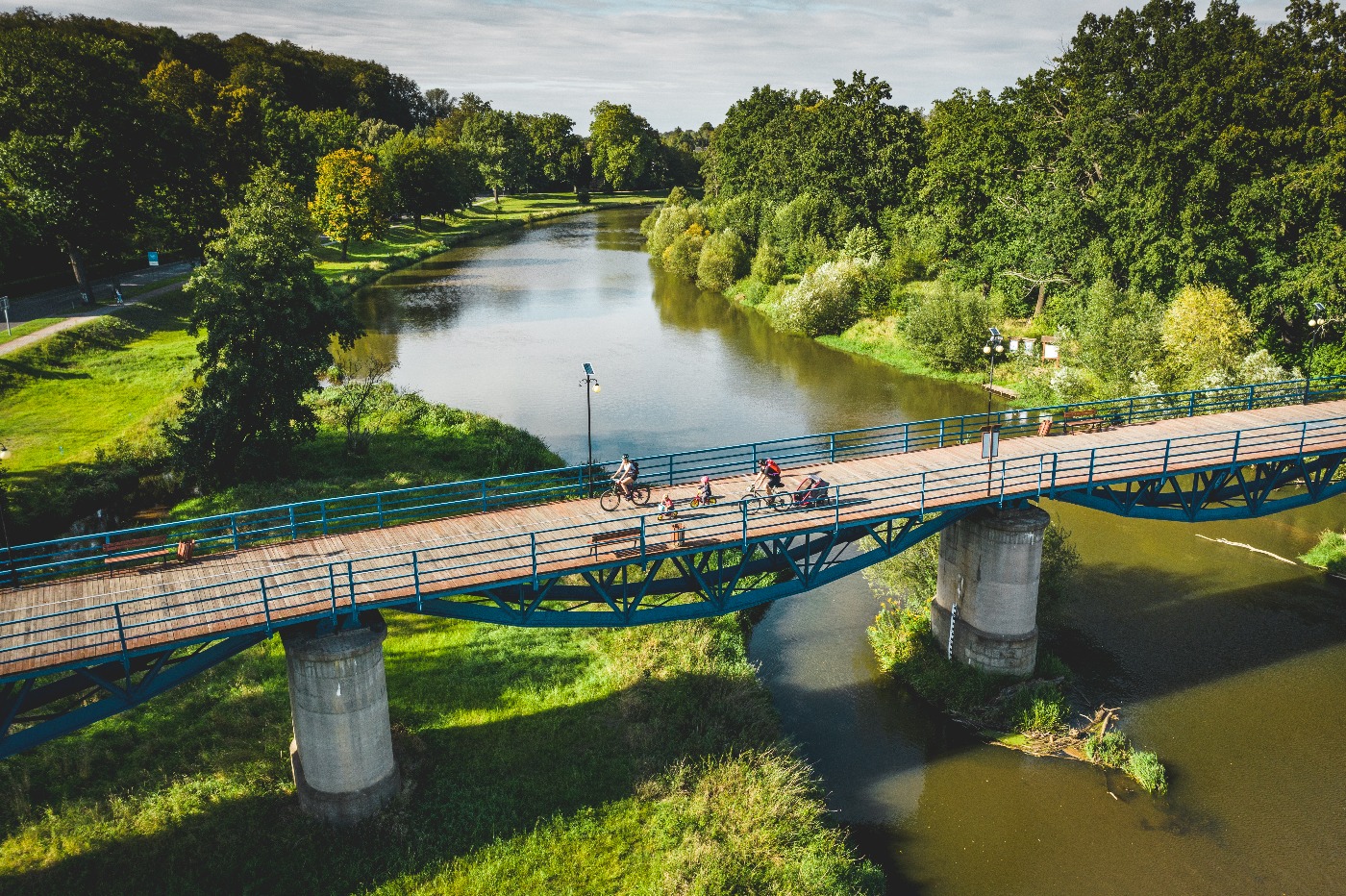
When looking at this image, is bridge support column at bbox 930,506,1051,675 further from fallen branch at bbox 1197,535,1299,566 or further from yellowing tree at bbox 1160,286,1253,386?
yellowing tree at bbox 1160,286,1253,386

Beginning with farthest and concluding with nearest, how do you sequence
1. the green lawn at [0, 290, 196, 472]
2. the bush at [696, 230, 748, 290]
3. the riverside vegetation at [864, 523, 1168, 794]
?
the bush at [696, 230, 748, 290]
the green lawn at [0, 290, 196, 472]
the riverside vegetation at [864, 523, 1168, 794]

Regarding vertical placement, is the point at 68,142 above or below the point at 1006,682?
above

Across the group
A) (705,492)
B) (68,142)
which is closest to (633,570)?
(705,492)

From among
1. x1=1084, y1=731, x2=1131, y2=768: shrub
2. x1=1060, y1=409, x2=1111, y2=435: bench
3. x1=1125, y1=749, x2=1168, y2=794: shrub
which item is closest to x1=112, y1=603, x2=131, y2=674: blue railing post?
x1=1084, y1=731, x2=1131, y2=768: shrub

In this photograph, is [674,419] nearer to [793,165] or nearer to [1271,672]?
[1271,672]

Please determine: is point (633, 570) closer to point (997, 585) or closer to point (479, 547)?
point (479, 547)

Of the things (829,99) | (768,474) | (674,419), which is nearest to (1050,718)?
(768,474)

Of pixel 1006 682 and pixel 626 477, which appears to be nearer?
pixel 626 477
